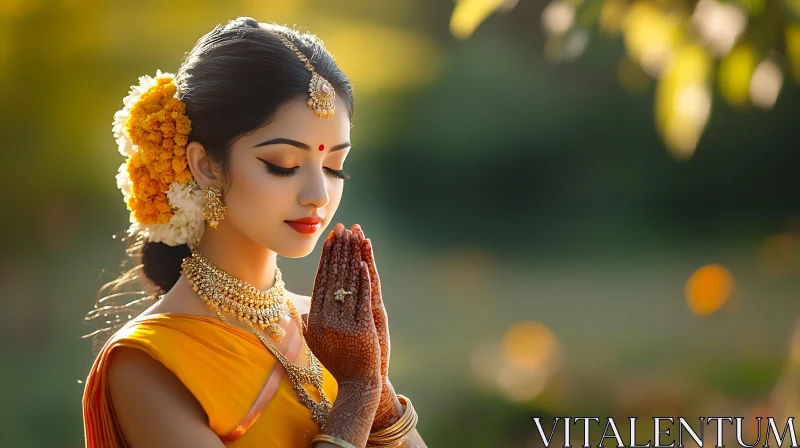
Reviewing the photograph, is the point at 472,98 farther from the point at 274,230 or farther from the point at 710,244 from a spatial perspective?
the point at 274,230

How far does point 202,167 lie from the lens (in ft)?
5.14

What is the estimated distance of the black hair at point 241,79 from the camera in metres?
1.50

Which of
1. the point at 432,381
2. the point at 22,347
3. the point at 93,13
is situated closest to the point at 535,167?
the point at 432,381

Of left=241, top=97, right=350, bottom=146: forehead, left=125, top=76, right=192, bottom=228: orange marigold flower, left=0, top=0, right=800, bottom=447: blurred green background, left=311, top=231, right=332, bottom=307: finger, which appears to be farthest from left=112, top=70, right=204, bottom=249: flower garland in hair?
left=0, top=0, right=800, bottom=447: blurred green background

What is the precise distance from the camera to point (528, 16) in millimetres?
5359

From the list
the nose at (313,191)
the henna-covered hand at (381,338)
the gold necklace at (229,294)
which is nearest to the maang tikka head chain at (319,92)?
the nose at (313,191)

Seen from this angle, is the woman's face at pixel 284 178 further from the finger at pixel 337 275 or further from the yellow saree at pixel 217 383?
the yellow saree at pixel 217 383

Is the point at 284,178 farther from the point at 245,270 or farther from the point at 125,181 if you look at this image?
the point at 125,181

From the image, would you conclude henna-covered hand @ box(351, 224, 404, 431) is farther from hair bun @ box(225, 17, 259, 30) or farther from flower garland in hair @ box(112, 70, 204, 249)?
hair bun @ box(225, 17, 259, 30)

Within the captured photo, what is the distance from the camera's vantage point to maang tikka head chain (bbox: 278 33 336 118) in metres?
1.52

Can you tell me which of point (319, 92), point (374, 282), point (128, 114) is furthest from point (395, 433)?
point (128, 114)

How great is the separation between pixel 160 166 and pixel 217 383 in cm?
40

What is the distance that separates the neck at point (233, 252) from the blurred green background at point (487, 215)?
7.76 feet

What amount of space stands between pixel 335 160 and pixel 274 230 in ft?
0.55
